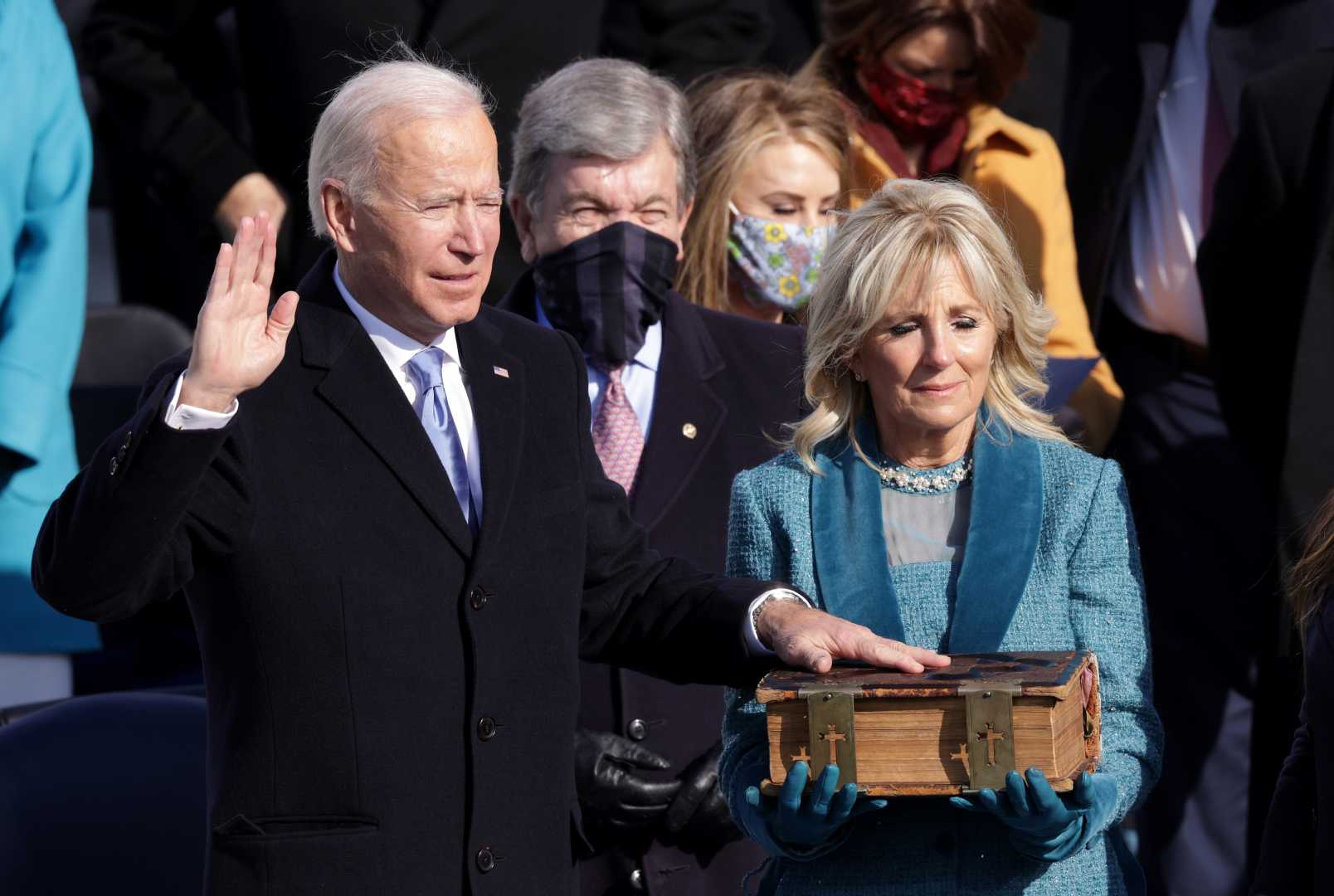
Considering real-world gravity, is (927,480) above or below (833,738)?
above

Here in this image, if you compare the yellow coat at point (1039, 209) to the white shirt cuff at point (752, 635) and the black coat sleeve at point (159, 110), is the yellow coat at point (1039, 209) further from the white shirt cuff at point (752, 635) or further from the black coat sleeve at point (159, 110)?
the white shirt cuff at point (752, 635)

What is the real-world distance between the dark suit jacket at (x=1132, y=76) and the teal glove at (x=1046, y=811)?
258 cm

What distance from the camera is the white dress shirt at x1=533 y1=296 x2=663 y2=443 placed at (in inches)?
165

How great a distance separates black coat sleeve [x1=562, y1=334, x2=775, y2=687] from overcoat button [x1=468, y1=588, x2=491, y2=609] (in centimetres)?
31

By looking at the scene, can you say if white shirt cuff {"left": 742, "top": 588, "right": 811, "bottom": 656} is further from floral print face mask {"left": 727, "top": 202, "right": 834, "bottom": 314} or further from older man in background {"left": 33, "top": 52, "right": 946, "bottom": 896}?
floral print face mask {"left": 727, "top": 202, "right": 834, "bottom": 314}

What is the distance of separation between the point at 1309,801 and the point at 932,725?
0.71m

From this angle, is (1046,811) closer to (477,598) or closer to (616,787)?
(477,598)

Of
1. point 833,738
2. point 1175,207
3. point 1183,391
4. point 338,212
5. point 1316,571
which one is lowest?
point 1183,391

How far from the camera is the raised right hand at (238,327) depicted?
270 centimetres

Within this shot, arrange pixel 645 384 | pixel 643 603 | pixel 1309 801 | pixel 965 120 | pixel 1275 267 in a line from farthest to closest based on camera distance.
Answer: pixel 965 120
pixel 1275 267
pixel 645 384
pixel 643 603
pixel 1309 801

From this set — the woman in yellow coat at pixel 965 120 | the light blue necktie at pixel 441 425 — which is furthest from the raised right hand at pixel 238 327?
the woman in yellow coat at pixel 965 120

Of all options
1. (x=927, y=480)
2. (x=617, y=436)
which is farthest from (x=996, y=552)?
(x=617, y=436)

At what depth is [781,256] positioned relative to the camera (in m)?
4.68

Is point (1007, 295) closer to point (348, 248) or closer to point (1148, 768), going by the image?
point (1148, 768)
